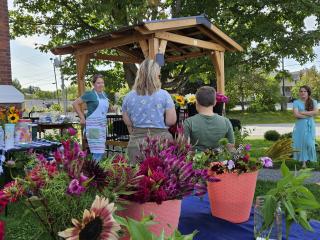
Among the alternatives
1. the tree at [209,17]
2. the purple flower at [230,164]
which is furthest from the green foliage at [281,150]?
the tree at [209,17]

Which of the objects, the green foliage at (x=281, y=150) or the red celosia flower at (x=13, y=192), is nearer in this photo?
the red celosia flower at (x=13, y=192)

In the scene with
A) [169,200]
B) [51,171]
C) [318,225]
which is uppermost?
[51,171]

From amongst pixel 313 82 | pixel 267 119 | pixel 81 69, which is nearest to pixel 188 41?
pixel 81 69

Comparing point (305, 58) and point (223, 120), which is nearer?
point (223, 120)

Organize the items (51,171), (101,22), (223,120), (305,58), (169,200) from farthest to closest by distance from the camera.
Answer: (101,22), (305,58), (223,120), (169,200), (51,171)

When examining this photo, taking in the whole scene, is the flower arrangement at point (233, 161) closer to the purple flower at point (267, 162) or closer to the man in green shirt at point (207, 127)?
the purple flower at point (267, 162)

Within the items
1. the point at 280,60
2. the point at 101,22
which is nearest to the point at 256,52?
the point at 280,60

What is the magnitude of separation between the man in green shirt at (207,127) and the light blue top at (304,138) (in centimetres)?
413

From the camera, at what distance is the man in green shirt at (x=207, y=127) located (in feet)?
10.6

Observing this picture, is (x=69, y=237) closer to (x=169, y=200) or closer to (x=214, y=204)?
(x=169, y=200)

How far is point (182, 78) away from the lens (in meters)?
13.7

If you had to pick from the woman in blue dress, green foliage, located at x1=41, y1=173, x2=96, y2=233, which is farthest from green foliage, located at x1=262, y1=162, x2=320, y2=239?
the woman in blue dress

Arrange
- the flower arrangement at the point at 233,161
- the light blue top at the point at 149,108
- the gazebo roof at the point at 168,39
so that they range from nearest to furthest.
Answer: the flower arrangement at the point at 233,161, the light blue top at the point at 149,108, the gazebo roof at the point at 168,39

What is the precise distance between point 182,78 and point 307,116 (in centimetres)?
718
